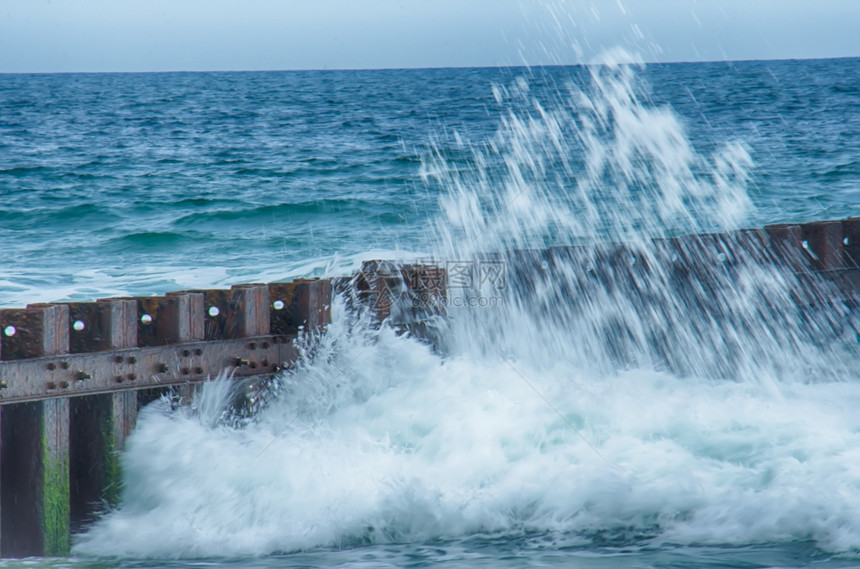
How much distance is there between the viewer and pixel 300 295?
505cm

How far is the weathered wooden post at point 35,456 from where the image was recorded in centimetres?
427

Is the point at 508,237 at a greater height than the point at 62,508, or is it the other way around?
the point at 508,237

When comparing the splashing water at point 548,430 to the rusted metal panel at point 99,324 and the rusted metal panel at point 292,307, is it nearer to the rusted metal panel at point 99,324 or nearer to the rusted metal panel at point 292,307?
the rusted metal panel at point 292,307

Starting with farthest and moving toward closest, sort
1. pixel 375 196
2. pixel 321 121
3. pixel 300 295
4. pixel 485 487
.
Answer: pixel 321 121
pixel 375 196
pixel 300 295
pixel 485 487

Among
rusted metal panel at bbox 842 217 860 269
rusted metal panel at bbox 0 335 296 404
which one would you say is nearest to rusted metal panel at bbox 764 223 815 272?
rusted metal panel at bbox 842 217 860 269

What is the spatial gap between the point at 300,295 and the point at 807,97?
41571 mm

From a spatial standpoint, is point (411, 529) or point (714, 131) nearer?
point (411, 529)

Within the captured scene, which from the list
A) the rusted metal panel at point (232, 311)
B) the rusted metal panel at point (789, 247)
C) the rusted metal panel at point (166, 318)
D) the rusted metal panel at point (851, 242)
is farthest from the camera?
the rusted metal panel at point (851, 242)

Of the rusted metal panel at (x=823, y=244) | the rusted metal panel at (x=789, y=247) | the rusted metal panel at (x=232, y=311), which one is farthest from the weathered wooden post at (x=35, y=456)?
the rusted metal panel at (x=823, y=244)

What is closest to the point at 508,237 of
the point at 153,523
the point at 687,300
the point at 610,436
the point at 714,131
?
the point at 687,300

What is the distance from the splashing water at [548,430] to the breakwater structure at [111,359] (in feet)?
0.43

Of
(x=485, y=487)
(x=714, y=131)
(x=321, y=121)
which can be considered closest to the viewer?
(x=485, y=487)

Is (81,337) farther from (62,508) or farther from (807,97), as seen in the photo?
(807,97)

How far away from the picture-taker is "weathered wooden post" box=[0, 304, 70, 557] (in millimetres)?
4273
